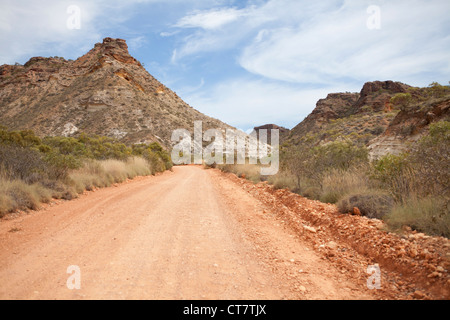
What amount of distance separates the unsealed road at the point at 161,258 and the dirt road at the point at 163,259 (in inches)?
0.5

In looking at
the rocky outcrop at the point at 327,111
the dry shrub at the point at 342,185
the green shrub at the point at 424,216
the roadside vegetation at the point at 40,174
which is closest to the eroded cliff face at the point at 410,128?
the dry shrub at the point at 342,185

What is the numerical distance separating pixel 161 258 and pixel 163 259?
47mm

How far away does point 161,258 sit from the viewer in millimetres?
3748

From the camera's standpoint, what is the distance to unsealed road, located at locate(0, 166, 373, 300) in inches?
114

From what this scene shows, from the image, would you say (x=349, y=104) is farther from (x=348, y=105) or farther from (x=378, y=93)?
(x=378, y=93)

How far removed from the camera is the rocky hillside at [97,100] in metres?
43.8

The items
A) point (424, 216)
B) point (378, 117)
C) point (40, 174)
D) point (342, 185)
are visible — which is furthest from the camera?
point (378, 117)

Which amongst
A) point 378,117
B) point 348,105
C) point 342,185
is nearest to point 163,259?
point 342,185

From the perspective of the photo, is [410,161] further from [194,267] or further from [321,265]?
[194,267]

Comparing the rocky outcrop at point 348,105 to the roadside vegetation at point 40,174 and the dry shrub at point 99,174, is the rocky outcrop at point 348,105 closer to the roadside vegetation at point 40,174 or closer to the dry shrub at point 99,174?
the dry shrub at point 99,174

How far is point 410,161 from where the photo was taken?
5.78 metres

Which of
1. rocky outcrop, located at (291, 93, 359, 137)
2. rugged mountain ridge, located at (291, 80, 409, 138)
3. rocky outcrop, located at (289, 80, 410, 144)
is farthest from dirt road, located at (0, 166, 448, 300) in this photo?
rocky outcrop, located at (291, 93, 359, 137)

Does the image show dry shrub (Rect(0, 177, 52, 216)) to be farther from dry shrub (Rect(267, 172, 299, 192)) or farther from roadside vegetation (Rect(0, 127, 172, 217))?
dry shrub (Rect(267, 172, 299, 192))

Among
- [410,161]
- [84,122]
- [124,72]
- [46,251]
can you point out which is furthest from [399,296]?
[124,72]
